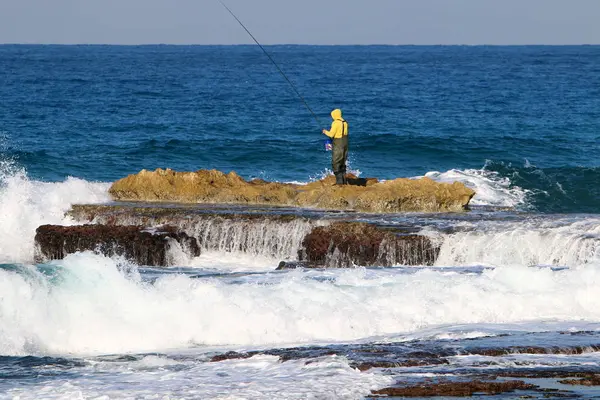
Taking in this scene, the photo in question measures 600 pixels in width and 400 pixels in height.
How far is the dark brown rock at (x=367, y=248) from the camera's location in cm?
Result: 1791

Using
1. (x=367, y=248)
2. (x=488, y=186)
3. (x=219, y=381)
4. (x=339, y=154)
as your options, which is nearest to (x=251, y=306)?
(x=219, y=381)

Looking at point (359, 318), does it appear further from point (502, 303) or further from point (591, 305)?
point (591, 305)

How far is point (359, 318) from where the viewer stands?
1423 centimetres

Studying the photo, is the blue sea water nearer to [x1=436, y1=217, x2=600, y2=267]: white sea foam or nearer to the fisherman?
the fisherman

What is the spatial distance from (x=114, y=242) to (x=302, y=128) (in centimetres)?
2203

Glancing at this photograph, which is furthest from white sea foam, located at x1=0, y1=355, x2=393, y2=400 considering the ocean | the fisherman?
the fisherman

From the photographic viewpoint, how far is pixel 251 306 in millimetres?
14523

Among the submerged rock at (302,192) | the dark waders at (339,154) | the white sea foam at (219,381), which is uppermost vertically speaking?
the dark waders at (339,154)

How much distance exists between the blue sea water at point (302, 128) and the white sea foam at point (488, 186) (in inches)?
13.0

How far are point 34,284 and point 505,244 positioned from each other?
762cm

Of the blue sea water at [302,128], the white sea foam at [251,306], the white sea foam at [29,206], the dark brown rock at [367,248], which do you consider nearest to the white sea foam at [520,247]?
the dark brown rock at [367,248]

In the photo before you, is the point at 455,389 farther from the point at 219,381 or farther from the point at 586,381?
the point at 219,381

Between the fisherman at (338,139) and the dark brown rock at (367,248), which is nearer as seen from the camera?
the dark brown rock at (367,248)

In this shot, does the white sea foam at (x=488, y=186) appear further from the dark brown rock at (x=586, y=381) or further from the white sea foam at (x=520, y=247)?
the dark brown rock at (x=586, y=381)
